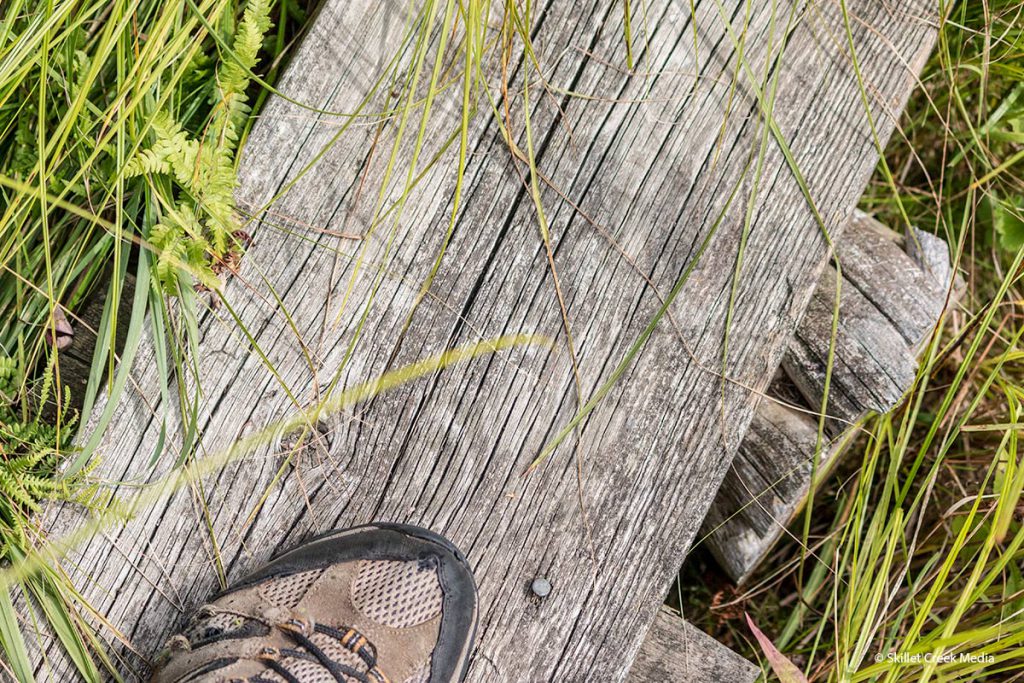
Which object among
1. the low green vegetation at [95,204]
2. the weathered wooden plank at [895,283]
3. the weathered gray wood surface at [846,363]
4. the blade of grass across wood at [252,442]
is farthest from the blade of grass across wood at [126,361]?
the weathered wooden plank at [895,283]

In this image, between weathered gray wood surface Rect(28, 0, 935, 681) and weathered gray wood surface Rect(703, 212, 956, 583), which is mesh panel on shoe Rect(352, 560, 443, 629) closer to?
weathered gray wood surface Rect(28, 0, 935, 681)

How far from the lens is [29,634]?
5.28ft

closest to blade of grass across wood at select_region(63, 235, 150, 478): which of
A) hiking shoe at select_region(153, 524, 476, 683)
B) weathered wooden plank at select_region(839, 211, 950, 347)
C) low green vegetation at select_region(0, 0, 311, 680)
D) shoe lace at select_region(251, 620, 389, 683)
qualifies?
low green vegetation at select_region(0, 0, 311, 680)

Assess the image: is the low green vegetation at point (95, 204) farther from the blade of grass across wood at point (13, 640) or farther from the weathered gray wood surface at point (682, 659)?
the weathered gray wood surface at point (682, 659)

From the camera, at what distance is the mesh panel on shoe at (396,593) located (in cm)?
173

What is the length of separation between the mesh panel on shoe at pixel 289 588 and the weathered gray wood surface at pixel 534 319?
0.24 feet

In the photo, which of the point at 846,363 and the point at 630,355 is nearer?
the point at 630,355

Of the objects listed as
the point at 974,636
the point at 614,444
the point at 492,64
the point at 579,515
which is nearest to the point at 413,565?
the point at 579,515

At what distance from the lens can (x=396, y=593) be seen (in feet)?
5.77

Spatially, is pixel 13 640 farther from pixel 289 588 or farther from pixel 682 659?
pixel 682 659

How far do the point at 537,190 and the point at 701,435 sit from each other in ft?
2.35

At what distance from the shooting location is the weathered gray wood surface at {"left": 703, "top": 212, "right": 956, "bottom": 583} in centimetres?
179

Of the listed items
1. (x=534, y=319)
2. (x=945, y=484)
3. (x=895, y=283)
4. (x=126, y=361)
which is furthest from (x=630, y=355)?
(x=945, y=484)

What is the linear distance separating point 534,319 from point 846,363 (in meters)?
0.80
